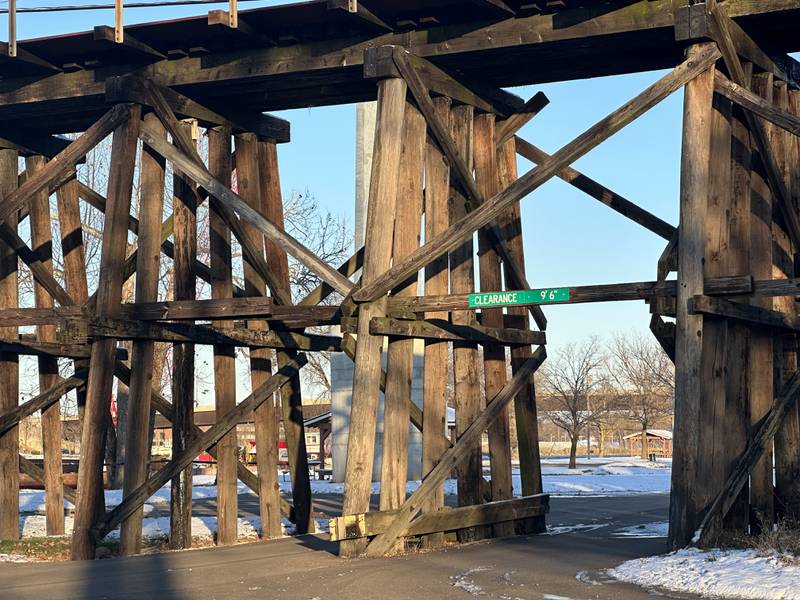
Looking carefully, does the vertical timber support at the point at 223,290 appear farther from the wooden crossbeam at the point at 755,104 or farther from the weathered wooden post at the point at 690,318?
the wooden crossbeam at the point at 755,104

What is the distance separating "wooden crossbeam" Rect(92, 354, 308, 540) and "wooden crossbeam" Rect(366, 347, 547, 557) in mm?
2805

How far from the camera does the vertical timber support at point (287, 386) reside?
15.9 metres

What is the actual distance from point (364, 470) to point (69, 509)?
10.9m

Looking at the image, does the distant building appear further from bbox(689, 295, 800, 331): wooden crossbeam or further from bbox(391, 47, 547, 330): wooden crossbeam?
bbox(689, 295, 800, 331): wooden crossbeam

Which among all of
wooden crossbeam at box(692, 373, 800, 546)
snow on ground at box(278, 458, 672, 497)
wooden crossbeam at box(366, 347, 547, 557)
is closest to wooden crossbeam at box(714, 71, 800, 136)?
wooden crossbeam at box(692, 373, 800, 546)

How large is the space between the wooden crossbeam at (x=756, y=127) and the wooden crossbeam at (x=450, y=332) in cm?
320

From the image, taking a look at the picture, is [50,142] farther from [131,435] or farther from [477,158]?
[477,158]

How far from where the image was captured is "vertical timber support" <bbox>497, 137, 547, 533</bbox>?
14766 mm

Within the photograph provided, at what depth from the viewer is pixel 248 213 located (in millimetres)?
13328

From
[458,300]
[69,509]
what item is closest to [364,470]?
[458,300]

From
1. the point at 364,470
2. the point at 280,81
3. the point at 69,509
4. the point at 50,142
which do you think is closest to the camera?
the point at 364,470

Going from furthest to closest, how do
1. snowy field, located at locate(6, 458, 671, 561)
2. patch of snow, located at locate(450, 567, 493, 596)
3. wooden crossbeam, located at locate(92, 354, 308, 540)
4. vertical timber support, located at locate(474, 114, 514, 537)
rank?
snowy field, located at locate(6, 458, 671, 561), vertical timber support, located at locate(474, 114, 514, 537), wooden crossbeam, located at locate(92, 354, 308, 540), patch of snow, located at locate(450, 567, 493, 596)

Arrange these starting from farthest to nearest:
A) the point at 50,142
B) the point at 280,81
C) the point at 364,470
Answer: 1. the point at 50,142
2. the point at 280,81
3. the point at 364,470

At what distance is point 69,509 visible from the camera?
2152 cm
